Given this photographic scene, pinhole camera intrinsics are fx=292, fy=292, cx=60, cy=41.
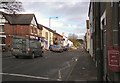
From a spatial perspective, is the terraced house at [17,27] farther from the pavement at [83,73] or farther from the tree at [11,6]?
the pavement at [83,73]

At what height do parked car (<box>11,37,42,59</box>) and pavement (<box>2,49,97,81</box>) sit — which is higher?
parked car (<box>11,37,42,59</box>)

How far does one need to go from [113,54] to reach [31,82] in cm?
730

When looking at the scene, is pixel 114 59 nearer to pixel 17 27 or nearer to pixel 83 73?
pixel 83 73

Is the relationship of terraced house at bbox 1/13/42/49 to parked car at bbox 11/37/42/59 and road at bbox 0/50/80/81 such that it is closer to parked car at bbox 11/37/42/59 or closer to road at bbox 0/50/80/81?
parked car at bbox 11/37/42/59

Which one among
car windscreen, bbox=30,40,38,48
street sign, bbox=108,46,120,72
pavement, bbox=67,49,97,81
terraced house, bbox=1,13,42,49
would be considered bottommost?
pavement, bbox=67,49,97,81

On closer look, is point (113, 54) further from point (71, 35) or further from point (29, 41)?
point (71, 35)

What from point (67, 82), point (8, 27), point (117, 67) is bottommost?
point (67, 82)

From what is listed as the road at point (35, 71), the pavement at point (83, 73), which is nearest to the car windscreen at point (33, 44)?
the road at point (35, 71)

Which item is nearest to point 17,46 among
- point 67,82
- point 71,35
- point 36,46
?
point 36,46

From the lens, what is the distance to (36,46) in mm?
35188

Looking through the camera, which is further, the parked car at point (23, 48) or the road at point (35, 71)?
the parked car at point (23, 48)

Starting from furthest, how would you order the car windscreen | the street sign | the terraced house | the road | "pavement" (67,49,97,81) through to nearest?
the terraced house
the car windscreen
the road
"pavement" (67,49,97,81)
the street sign

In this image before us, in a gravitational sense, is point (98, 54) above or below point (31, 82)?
above

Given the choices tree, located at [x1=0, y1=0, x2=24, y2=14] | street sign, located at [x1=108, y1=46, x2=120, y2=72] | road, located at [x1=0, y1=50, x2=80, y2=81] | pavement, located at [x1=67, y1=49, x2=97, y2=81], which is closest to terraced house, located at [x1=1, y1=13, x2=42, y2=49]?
tree, located at [x1=0, y1=0, x2=24, y2=14]
